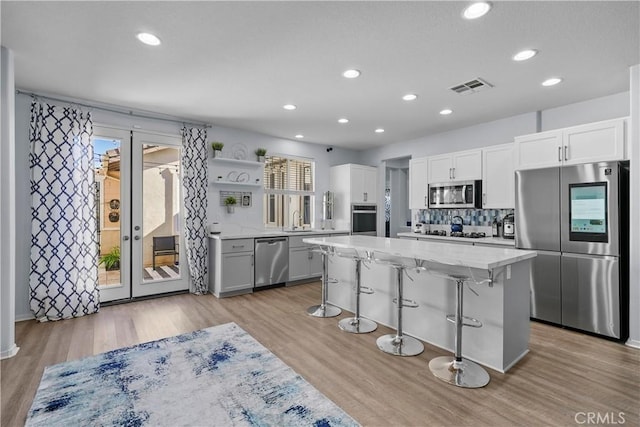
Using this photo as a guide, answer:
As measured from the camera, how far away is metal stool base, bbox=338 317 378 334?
10.8 feet

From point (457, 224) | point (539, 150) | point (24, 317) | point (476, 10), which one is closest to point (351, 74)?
point (476, 10)

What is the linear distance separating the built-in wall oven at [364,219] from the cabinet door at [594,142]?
140 inches

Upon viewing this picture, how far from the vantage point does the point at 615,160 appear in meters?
3.14

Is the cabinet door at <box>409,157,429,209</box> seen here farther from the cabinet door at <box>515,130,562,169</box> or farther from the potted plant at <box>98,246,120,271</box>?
the potted plant at <box>98,246,120,271</box>

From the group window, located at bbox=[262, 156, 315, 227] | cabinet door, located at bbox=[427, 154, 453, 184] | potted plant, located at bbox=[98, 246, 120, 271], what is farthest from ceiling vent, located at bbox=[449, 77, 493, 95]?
potted plant, located at bbox=[98, 246, 120, 271]

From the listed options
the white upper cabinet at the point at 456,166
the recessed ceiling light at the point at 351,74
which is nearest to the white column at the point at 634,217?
the white upper cabinet at the point at 456,166

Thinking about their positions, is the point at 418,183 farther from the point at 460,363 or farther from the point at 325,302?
the point at 460,363

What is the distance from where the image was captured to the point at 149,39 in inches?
99.9

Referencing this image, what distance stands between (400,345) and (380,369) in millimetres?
461

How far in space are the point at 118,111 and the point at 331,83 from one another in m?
2.99

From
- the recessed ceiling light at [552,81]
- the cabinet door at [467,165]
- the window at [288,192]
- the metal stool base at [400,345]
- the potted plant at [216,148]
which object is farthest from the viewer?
the window at [288,192]

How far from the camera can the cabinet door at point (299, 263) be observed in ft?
17.6

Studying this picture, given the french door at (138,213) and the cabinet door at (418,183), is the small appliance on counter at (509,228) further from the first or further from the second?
the french door at (138,213)

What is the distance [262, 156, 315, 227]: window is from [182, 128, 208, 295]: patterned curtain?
3.98 ft
